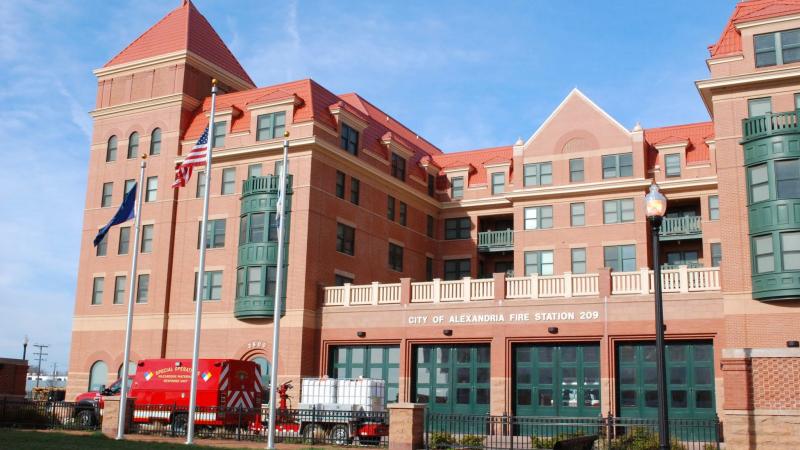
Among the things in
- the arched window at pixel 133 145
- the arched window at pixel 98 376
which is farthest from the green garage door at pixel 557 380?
the arched window at pixel 133 145

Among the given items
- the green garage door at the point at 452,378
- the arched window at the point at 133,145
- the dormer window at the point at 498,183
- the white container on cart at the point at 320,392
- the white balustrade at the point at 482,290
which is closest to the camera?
the white container on cart at the point at 320,392

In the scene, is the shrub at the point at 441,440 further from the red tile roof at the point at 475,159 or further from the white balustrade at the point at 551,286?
the red tile roof at the point at 475,159

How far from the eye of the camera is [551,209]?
51.7 metres

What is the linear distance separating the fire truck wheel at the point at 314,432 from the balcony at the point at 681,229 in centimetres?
2728

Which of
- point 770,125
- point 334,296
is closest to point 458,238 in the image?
point 334,296

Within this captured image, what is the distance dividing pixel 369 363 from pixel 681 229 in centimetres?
1995

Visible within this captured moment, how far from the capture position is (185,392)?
34.2m

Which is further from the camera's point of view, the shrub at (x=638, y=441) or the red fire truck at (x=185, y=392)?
the red fire truck at (x=185, y=392)

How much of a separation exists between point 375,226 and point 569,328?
15100mm

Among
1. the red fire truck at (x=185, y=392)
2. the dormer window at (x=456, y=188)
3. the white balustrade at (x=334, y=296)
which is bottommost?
the red fire truck at (x=185, y=392)

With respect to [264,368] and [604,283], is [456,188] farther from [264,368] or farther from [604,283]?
[604,283]

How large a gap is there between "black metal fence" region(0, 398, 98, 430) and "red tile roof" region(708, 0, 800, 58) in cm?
3011

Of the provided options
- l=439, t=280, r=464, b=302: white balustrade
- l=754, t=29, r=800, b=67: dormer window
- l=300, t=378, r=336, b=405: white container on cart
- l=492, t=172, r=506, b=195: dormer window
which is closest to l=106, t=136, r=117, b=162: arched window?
l=439, t=280, r=464, b=302: white balustrade

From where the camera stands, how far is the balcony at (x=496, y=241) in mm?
54375
